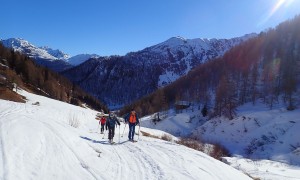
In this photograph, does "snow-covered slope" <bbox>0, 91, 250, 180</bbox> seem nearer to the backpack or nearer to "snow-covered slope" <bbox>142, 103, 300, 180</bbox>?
the backpack

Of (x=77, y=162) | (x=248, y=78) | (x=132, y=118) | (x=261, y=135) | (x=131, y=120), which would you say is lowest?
(x=261, y=135)

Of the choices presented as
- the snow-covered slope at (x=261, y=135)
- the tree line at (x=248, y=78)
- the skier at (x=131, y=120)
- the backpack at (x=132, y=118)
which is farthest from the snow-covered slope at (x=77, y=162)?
the tree line at (x=248, y=78)

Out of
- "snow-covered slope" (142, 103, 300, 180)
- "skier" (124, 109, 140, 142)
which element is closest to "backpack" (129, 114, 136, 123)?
"skier" (124, 109, 140, 142)

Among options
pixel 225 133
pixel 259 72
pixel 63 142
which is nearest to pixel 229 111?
pixel 225 133

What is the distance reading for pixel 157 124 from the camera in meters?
97.4

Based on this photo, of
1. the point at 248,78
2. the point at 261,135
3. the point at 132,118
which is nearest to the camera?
the point at 132,118

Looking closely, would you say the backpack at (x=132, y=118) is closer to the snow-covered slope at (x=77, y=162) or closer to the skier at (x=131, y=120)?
the skier at (x=131, y=120)

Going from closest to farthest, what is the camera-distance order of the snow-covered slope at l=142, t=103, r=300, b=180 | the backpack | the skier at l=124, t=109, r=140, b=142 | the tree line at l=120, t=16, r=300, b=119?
1. the skier at l=124, t=109, r=140, b=142
2. the backpack
3. the snow-covered slope at l=142, t=103, r=300, b=180
4. the tree line at l=120, t=16, r=300, b=119

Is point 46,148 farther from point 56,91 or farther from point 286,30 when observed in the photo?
point 286,30

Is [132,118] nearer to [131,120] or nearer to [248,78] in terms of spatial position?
[131,120]

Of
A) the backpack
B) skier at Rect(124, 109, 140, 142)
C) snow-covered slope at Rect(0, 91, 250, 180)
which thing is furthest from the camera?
the backpack

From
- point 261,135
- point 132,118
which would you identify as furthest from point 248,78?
point 132,118

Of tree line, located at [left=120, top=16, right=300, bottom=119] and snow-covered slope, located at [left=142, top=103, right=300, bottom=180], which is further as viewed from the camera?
tree line, located at [left=120, top=16, right=300, bottom=119]

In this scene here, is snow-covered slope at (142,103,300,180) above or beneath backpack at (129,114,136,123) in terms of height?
beneath
